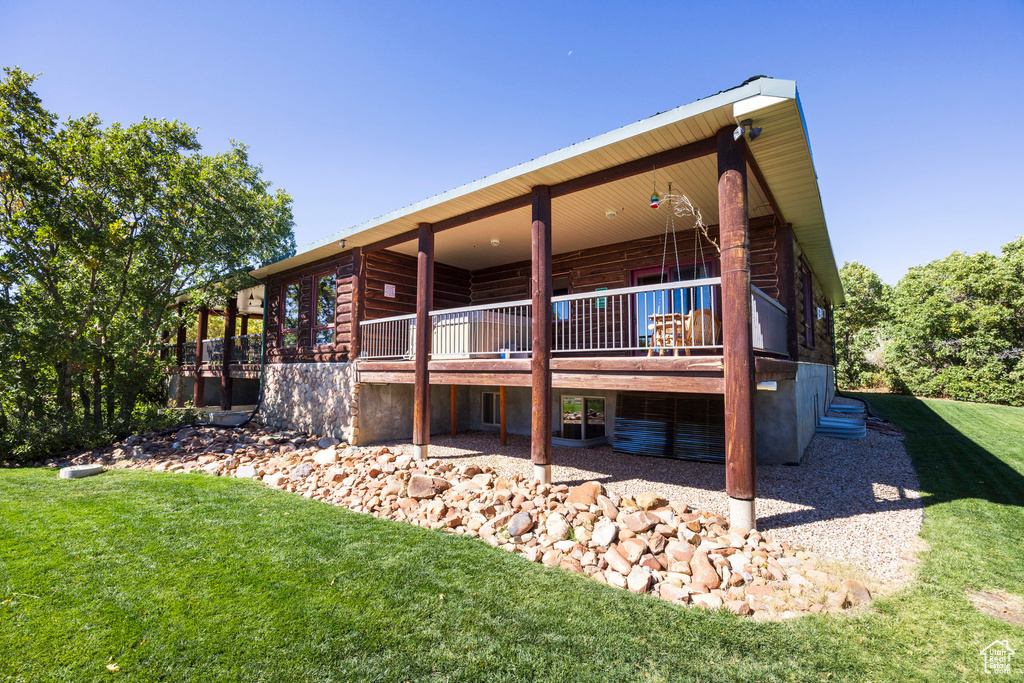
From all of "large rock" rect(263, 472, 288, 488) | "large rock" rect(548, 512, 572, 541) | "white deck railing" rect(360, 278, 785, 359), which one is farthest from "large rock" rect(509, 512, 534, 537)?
"large rock" rect(263, 472, 288, 488)

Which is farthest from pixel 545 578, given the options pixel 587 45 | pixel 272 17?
pixel 272 17

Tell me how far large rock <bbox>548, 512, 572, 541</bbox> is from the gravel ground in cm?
159

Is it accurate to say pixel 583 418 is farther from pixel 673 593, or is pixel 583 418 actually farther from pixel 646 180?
pixel 673 593

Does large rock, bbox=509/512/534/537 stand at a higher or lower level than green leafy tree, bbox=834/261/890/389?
lower

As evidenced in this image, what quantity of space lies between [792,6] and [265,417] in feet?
46.3

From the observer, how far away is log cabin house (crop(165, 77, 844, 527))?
4.79 meters

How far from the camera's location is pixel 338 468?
23.2ft

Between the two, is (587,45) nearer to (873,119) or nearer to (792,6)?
(792,6)

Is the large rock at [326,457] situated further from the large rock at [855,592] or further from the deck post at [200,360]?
the deck post at [200,360]

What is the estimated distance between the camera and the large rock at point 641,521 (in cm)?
433

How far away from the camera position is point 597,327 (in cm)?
846

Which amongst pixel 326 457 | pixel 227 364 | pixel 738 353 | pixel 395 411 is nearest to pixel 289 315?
pixel 227 364

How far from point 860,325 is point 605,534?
2733 cm

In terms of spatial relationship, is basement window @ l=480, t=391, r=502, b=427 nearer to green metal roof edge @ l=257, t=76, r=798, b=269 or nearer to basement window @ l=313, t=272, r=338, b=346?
basement window @ l=313, t=272, r=338, b=346
